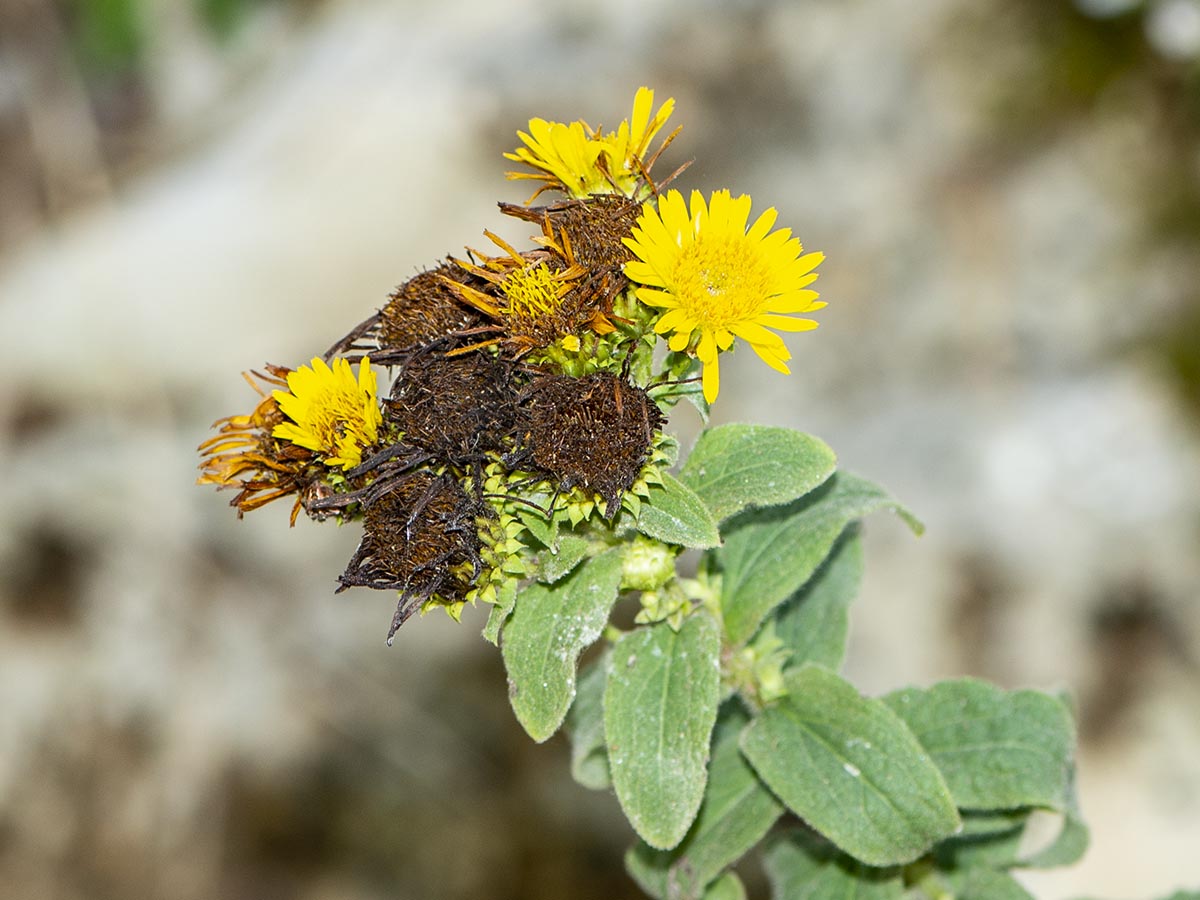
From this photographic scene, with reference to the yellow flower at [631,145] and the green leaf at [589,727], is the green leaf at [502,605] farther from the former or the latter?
the yellow flower at [631,145]

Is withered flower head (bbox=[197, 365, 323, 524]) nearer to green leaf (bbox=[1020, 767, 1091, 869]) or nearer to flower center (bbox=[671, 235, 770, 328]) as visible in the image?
flower center (bbox=[671, 235, 770, 328])

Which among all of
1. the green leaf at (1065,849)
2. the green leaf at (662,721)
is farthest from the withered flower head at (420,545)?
the green leaf at (1065,849)

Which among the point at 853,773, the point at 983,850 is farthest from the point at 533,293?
the point at 983,850

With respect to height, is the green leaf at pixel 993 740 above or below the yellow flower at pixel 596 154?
below

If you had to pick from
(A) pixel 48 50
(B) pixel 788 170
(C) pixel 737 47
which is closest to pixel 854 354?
(B) pixel 788 170

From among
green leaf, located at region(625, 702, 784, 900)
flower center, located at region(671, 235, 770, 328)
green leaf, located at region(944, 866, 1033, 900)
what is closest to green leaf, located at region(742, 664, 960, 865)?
green leaf, located at region(625, 702, 784, 900)

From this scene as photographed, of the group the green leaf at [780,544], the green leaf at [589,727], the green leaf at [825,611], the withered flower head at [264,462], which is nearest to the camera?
the withered flower head at [264,462]

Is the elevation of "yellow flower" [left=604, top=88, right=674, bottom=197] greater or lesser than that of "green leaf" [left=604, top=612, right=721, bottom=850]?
greater

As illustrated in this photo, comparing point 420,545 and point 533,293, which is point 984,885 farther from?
point 533,293
